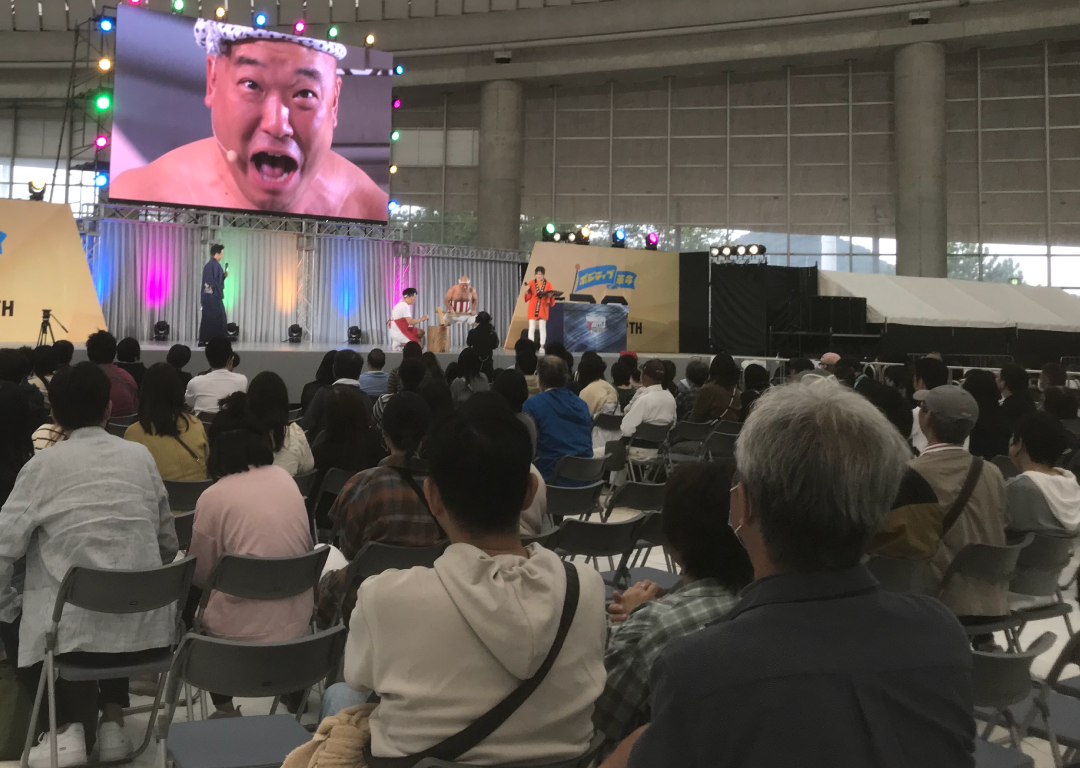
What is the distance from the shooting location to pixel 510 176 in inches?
821

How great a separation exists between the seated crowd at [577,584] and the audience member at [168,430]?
0.05ft

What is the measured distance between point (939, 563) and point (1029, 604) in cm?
101

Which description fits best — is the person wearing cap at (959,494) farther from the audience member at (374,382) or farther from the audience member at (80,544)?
the audience member at (374,382)

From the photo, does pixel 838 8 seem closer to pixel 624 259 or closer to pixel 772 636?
pixel 624 259

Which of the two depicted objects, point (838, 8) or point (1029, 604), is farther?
point (838, 8)

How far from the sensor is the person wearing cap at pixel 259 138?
14492 mm

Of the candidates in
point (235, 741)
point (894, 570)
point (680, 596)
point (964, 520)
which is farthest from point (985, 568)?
point (235, 741)

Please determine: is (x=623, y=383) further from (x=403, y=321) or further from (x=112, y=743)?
(x=112, y=743)

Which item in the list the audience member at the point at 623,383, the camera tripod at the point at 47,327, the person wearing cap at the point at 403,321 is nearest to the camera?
the audience member at the point at 623,383

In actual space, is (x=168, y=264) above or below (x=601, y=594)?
above

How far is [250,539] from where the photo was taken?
3252 mm

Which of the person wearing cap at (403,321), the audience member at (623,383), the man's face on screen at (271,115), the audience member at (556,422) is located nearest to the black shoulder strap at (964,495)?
the audience member at (556,422)

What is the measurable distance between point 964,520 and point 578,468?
274 cm

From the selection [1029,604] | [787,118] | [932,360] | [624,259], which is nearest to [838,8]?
[787,118]
